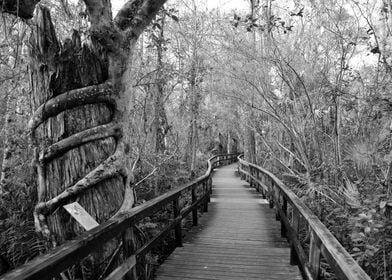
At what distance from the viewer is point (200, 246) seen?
4703 millimetres

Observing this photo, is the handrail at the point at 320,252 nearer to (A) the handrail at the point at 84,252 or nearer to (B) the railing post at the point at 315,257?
(B) the railing post at the point at 315,257

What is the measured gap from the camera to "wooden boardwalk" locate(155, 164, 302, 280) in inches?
143

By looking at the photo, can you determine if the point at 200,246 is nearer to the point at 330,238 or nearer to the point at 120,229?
the point at 120,229

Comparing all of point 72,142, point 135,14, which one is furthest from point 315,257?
point 135,14

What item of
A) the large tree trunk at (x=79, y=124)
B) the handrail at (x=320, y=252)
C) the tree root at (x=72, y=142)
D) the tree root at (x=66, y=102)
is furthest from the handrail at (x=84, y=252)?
the handrail at (x=320, y=252)

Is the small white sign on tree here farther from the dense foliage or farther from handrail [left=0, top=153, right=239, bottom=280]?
the dense foliage

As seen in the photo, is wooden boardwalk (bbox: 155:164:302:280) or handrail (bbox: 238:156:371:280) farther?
wooden boardwalk (bbox: 155:164:302:280)

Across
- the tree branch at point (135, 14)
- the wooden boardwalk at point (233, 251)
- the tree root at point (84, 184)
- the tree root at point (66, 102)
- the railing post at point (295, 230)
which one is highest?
the tree branch at point (135, 14)

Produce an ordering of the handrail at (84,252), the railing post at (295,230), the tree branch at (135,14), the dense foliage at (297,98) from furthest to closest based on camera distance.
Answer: the dense foliage at (297,98) < the railing post at (295,230) < the tree branch at (135,14) < the handrail at (84,252)

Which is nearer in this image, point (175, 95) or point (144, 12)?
point (144, 12)

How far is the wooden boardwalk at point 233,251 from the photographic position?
3.64 metres

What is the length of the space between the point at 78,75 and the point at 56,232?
61.9 inches

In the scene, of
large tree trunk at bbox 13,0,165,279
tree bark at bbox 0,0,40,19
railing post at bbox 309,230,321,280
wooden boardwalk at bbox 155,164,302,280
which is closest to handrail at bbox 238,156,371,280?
railing post at bbox 309,230,321,280

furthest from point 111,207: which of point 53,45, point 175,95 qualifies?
point 175,95
